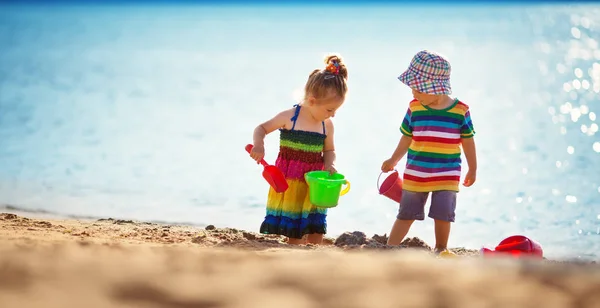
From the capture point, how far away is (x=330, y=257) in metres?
3.26

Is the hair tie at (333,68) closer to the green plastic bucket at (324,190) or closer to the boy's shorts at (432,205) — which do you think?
the green plastic bucket at (324,190)

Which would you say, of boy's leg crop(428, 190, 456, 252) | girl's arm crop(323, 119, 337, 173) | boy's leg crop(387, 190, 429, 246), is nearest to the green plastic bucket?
girl's arm crop(323, 119, 337, 173)

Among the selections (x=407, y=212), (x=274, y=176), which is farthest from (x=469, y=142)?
(x=274, y=176)

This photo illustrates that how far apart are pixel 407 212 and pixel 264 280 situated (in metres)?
2.08

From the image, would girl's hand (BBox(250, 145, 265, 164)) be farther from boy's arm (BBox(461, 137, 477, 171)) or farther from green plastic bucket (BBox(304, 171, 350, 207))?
boy's arm (BBox(461, 137, 477, 171))

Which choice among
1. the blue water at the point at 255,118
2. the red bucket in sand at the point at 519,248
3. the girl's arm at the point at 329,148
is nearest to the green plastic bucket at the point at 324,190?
the girl's arm at the point at 329,148

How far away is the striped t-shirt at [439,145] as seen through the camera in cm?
465

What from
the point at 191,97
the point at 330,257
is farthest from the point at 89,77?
the point at 330,257

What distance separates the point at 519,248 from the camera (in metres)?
4.30

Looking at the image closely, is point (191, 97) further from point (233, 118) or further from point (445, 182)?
point (445, 182)

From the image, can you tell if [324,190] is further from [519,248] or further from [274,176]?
[519,248]

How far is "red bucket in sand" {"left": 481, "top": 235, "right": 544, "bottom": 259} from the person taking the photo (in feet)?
14.0

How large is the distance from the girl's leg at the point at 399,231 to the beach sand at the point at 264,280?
1525 millimetres

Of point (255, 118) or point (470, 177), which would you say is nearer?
point (470, 177)
